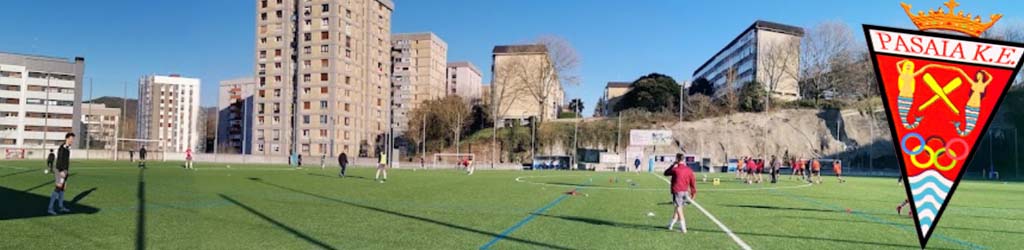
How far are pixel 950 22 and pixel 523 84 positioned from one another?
9370cm

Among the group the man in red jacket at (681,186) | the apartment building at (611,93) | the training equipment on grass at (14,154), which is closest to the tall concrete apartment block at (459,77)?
the apartment building at (611,93)

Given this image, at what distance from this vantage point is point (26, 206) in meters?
16.3

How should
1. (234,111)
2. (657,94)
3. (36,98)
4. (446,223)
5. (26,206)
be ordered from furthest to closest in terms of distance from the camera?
(234,111) < (36,98) < (657,94) < (26,206) < (446,223)

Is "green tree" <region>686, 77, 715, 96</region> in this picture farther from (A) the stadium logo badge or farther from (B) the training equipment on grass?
(A) the stadium logo badge

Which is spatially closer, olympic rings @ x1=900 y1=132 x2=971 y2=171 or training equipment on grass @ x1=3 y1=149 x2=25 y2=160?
olympic rings @ x1=900 y1=132 x2=971 y2=171

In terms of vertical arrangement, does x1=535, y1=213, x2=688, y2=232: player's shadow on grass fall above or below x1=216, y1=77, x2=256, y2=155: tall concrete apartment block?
below

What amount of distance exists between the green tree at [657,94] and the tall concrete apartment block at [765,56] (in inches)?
362

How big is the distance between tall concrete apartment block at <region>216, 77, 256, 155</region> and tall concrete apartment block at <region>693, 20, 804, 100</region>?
90.1 m

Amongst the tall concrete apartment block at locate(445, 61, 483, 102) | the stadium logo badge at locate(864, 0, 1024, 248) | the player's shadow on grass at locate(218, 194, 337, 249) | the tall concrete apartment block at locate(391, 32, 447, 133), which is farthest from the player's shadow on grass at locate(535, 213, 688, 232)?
the tall concrete apartment block at locate(445, 61, 483, 102)

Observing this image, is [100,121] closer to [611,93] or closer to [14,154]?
[14,154]

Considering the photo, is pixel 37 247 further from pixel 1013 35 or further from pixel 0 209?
pixel 1013 35

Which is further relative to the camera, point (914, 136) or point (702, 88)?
point (702, 88)

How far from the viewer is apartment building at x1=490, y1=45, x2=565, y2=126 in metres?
97.1

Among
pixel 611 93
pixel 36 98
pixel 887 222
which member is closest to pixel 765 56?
pixel 611 93
